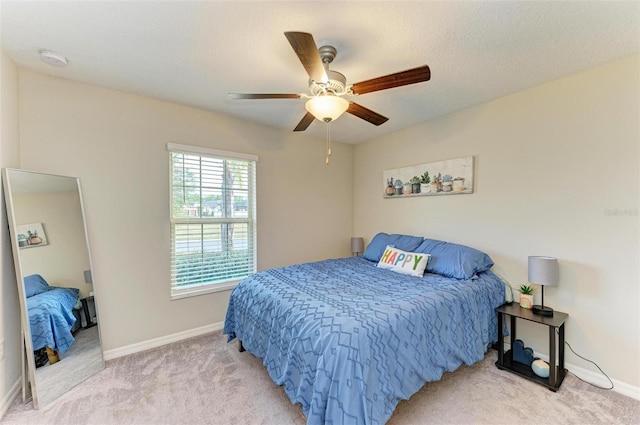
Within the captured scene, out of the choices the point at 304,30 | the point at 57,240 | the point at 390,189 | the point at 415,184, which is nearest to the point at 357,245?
the point at 390,189

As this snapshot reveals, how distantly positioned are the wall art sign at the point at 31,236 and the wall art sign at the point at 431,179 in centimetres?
361

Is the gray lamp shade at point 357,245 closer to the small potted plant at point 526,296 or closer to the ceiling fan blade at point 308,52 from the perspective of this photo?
the small potted plant at point 526,296

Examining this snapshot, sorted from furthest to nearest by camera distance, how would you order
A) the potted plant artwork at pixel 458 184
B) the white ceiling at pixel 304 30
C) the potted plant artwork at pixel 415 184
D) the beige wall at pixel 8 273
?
the potted plant artwork at pixel 415 184 < the potted plant artwork at pixel 458 184 < the beige wall at pixel 8 273 < the white ceiling at pixel 304 30

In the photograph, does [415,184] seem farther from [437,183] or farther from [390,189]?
[390,189]

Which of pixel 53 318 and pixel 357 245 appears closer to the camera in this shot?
pixel 53 318

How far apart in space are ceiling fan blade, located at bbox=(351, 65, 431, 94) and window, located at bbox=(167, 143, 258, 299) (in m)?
1.92

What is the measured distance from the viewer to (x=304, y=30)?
5.63 feet

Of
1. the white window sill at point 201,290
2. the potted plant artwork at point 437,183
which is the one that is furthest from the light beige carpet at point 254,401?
the potted plant artwork at point 437,183

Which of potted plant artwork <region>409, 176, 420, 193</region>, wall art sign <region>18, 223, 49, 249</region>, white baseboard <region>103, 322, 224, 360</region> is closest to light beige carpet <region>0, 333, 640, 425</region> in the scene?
white baseboard <region>103, 322, 224, 360</region>

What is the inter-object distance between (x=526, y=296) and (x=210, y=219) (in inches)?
128

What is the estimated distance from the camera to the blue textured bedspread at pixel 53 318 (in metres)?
1.97

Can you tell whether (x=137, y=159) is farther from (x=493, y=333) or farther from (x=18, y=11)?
(x=493, y=333)

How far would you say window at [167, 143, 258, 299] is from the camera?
290 centimetres

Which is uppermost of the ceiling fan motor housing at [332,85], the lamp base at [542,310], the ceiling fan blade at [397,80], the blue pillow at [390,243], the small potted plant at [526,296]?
the ceiling fan motor housing at [332,85]
